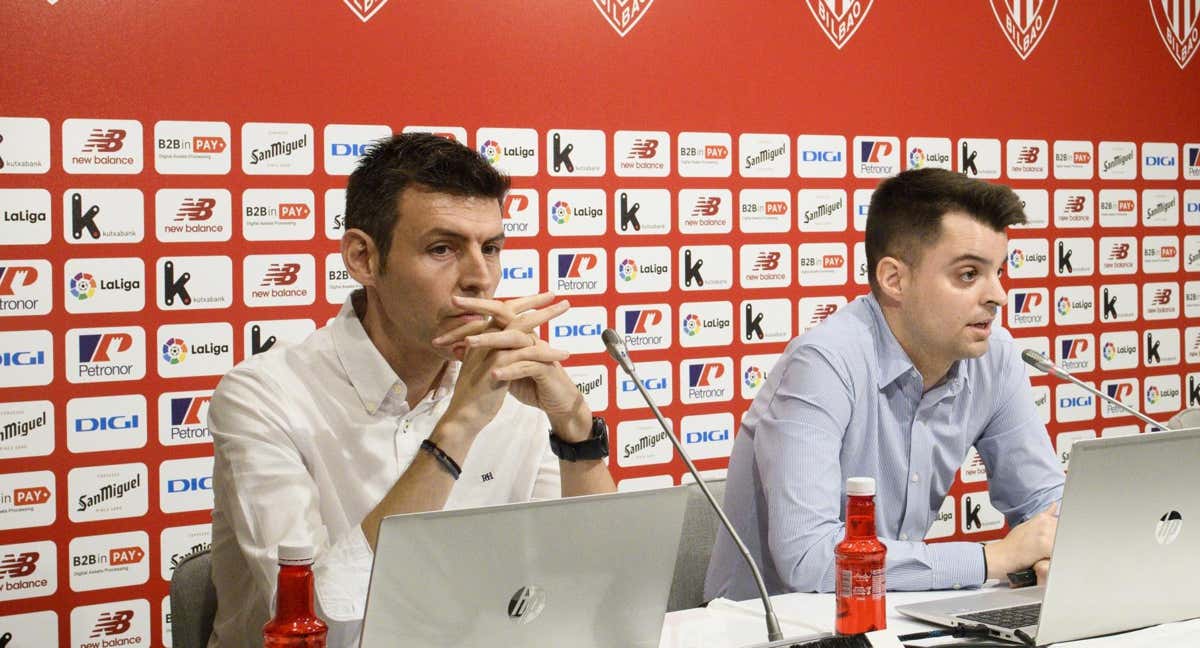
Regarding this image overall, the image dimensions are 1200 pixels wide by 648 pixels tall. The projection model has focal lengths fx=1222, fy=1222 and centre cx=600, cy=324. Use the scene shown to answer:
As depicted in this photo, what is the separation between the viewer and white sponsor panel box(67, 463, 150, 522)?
2.71 meters

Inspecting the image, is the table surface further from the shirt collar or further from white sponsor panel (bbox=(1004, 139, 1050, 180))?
white sponsor panel (bbox=(1004, 139, 1050, 180))

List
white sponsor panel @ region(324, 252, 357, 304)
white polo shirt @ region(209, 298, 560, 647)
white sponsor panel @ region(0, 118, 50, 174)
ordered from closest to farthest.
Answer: white polo shirt @ region(209, 298, 560, 647)
white sponsor panel @ region(0, 118, 50, 174)
white sponsor panel @ region(324, 252, 357, 304)

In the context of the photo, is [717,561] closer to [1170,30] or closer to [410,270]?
[410,270]

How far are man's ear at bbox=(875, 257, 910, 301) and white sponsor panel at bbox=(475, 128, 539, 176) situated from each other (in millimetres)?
1068

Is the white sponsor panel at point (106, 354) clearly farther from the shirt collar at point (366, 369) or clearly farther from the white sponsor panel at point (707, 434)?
the white sponsor panel at point (707, 434)

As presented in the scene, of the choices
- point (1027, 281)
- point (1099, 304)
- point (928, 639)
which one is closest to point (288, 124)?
point (928, 639)

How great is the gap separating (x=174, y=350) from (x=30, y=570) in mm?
564

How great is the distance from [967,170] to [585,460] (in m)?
2.29

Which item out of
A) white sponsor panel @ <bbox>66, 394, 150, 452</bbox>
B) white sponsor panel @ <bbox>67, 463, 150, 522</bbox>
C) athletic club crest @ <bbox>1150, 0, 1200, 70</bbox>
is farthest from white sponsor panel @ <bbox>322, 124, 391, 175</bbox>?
athletic club crest @ <bbox>1150, 0, 1200, 70</bbox>

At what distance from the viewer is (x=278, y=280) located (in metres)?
2.90

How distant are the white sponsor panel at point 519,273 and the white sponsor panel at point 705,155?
1.64 ft

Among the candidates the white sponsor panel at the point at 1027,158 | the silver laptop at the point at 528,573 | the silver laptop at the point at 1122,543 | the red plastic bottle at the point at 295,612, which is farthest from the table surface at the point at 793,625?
the white sponsor panel at the point at 1027,158

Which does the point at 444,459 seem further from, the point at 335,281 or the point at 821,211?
the point at 821,211

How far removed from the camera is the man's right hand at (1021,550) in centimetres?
195
